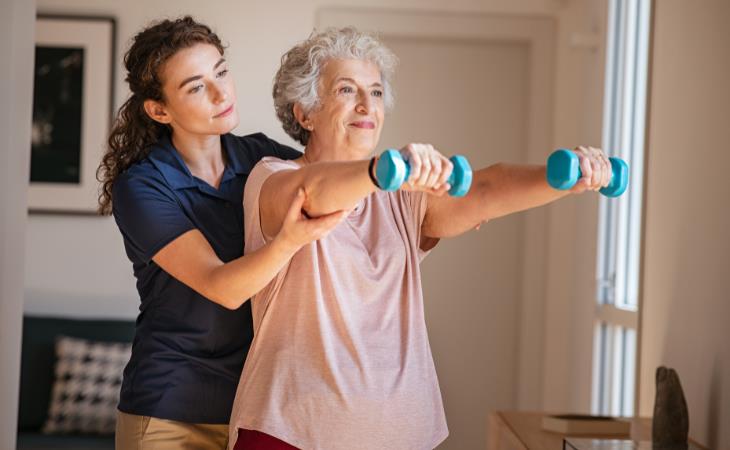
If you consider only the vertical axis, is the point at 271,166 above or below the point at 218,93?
below

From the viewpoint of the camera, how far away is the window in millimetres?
3490

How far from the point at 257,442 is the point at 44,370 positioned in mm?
3005

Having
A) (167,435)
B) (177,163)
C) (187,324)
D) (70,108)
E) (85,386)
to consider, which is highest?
(70,108)

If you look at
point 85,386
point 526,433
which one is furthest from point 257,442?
point 85,386

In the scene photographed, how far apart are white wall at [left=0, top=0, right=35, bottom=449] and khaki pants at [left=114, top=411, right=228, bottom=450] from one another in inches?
14.8

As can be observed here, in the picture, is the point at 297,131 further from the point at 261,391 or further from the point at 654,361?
the point at 654,361

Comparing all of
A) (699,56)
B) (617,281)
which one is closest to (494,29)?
(617,281)

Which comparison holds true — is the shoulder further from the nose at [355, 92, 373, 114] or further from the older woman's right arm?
the nose at [355, 92, 373, 114]

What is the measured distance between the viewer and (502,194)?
60.7 inches

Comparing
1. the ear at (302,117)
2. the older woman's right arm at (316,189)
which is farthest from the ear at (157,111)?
the older woman's right arm at (316,189)

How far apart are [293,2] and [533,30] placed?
1118 millimetres

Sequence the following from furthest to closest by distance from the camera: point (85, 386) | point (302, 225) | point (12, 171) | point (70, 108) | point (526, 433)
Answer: point (70, 108) < point (85, 386) < point (526, 433) < point (12, 171) < point (302, 225)

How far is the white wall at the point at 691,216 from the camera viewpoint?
2348 mm

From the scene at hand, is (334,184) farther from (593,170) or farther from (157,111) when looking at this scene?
(157,111)
